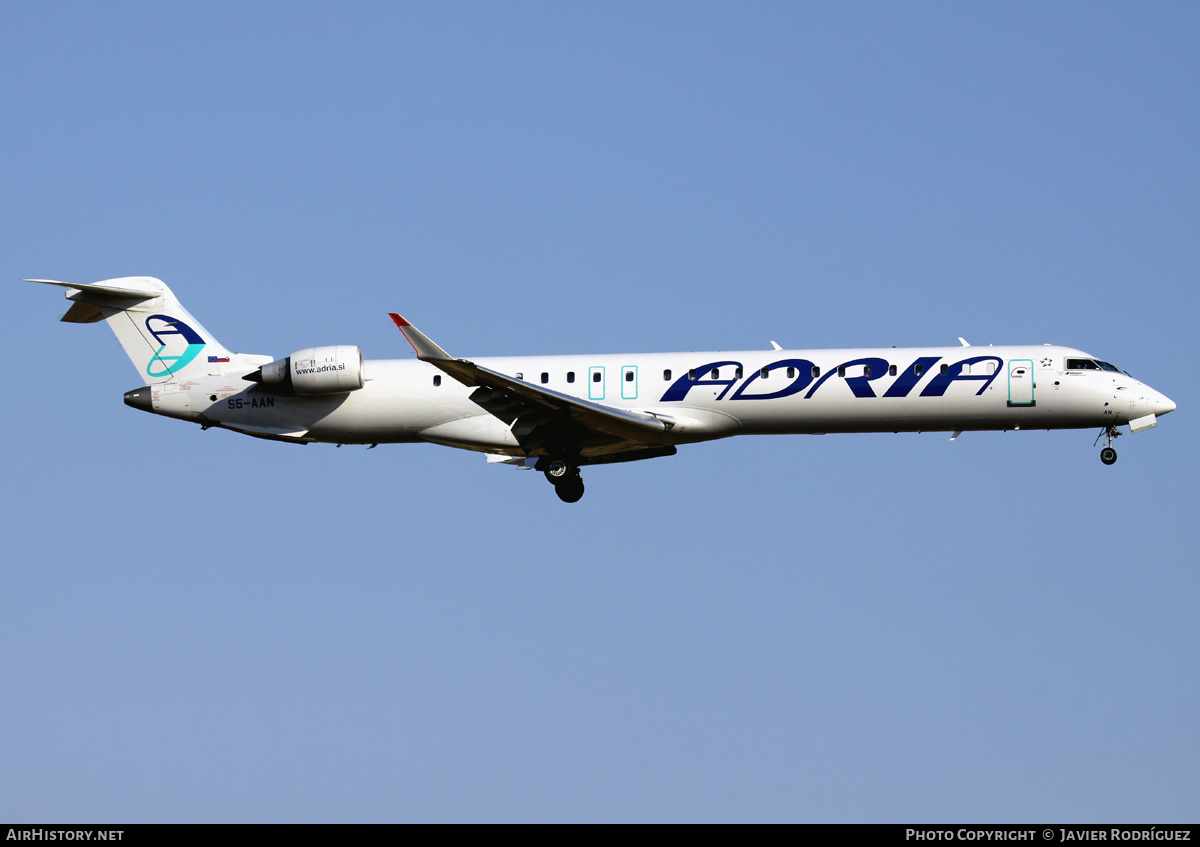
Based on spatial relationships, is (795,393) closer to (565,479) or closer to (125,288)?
(565,479)

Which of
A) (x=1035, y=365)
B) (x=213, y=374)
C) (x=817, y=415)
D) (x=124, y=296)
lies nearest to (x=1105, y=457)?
(x=1035, y=365)

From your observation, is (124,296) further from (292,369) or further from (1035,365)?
(1035,365)

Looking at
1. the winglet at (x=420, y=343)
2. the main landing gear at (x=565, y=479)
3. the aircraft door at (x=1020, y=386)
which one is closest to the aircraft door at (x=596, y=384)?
the main landing gear at (x=565, y=479)

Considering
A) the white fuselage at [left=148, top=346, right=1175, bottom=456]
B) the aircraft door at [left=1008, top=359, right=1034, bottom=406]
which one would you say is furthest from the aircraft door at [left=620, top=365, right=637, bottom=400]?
the aircraft door at [left=1008, top=359, right=1034, bottom=406]

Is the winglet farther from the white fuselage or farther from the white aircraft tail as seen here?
the white aircraft tail

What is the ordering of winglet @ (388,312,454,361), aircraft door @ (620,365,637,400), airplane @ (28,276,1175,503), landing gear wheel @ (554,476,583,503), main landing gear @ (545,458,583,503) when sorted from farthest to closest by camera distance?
landing gear wheel @ (554,476,583,503) → main landing gear @ (545,458,583,503) → aircraft door @ (620,365,637,400) → airplane @ (28,276,1175,503) → winglet @ (388,312,454,361)

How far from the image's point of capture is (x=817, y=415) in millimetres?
28234

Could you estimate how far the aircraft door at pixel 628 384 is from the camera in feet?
94.6

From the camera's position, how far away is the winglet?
2534 cm

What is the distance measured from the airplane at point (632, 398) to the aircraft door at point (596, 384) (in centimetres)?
3

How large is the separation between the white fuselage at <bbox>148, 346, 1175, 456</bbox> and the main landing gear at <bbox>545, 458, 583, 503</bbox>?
566mm

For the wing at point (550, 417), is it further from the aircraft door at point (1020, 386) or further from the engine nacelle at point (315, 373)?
the aircraft door at point (1020, 386)
